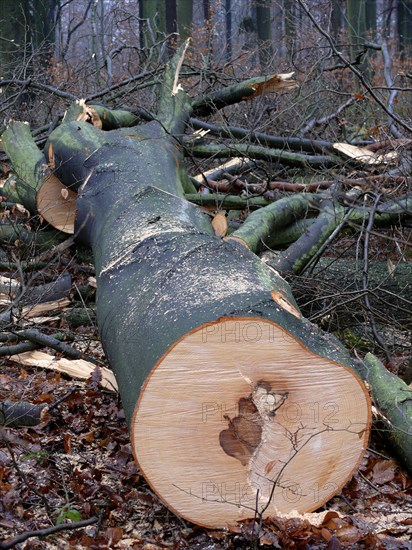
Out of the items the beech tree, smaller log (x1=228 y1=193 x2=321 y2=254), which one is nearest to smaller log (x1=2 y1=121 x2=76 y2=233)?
smaller log (x1=228 y1=193 x2=321 y2=254)

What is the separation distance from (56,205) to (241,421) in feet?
11.5

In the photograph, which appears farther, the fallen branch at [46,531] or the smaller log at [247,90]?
the smaller log at [247,90]

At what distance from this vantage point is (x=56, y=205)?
→ 18.9 ft

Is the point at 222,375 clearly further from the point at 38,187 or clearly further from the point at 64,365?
the point at 38,187

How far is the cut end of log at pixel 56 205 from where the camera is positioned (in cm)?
564

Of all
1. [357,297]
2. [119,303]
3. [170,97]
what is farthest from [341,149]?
[119,303]

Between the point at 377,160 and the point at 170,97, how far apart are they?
176cm

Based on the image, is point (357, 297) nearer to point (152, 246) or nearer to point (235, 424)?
point (152, 246)

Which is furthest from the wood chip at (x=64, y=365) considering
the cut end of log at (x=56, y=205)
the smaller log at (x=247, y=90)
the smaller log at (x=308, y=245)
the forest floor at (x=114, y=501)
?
the smaller log at (x=247, y=90)

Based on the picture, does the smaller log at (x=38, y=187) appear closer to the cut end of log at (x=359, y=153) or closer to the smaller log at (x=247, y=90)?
the smaller log at (x=247, y=90)

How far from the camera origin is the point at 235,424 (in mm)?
2717

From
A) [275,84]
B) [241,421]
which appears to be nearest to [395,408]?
[241,421]

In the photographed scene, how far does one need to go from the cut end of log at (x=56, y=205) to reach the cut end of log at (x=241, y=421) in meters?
3.26

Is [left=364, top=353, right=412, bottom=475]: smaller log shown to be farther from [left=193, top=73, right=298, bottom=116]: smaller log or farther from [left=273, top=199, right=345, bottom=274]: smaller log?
[left=193, top=73, right=298, bottom=116]: smaller log
